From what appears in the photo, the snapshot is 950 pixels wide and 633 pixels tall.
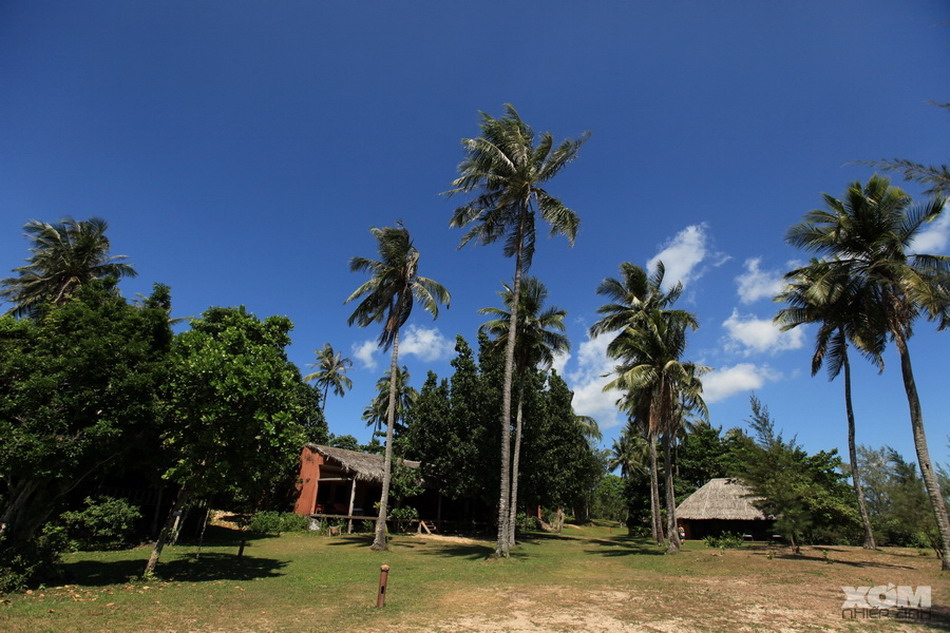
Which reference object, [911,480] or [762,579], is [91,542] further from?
[911,480]

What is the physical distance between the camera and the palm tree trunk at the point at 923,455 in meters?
14.8

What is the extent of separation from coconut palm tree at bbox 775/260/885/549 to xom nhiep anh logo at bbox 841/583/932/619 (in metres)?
10.5

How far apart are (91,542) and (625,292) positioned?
26783 millimetres

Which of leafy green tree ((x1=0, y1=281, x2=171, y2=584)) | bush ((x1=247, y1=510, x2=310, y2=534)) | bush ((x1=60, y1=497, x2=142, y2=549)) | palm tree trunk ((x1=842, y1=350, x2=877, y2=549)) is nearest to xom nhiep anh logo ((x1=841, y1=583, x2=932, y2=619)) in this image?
palm tree trunk ((x1=842, y1=350, x2=877, y2=549))

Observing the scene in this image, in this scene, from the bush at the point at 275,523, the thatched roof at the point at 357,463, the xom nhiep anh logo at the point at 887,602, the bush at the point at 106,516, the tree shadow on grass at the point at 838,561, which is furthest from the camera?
the thatched roof at the point at 357,463

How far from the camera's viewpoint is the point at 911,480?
907 inches

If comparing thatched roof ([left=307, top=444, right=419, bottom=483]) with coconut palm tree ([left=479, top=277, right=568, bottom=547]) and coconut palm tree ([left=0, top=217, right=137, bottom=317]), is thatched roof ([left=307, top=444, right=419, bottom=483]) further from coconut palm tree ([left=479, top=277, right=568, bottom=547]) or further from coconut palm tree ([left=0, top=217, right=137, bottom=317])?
coconut palm tree ([left=0, top=217, right=137, bottom=317])

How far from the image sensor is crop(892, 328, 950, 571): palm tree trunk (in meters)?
14.8

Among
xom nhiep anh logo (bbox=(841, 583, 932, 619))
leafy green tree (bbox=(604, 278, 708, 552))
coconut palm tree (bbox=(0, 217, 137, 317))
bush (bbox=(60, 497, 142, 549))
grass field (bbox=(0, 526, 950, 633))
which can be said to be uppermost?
coconut palm tree (bbox=(0, 217, 137, 317))

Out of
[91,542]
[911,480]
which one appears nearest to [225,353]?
[91,542]

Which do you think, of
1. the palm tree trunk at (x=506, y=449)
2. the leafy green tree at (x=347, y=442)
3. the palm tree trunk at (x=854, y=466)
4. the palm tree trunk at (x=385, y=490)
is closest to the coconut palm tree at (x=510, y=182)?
the palm tree trunk at (x=506, y=449)

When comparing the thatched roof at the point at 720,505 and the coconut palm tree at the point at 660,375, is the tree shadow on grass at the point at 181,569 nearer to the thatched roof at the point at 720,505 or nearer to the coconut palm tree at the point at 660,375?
the coconut palm tree at the point at 660,375

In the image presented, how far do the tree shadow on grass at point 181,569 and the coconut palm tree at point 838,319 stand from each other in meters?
22.4

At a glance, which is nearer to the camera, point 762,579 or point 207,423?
point 207,423
